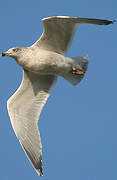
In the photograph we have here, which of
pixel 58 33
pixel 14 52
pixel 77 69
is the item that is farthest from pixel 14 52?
pixel 77 69

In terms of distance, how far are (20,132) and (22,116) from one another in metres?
0.41

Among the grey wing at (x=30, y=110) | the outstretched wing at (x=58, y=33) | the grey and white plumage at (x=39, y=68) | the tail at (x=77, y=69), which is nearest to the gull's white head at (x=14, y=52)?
the grey and white plumage at (x=39, y=68)

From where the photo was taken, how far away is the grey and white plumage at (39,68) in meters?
7.54

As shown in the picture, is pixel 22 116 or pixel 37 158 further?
pixel 22 116

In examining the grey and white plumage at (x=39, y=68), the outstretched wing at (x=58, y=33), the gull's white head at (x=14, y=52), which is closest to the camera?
the outstretched wing at (x=58, y=33)

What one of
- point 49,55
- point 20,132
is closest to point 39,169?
point 20,132

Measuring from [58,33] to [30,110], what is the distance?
1574 mm

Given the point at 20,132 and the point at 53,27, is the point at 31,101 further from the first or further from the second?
the point at 53,27

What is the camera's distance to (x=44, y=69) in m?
7.69

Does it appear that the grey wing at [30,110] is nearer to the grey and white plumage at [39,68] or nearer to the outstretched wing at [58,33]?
the grey and white plumage at [39,68]

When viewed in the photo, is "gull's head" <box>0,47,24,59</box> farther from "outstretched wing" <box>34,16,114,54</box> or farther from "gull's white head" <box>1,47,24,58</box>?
"outstretched wing" <box>34,16,114,54</box>

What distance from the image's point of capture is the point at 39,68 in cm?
765

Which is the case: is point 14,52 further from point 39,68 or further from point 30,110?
point 30,110

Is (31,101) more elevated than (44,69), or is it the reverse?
(44,69)
